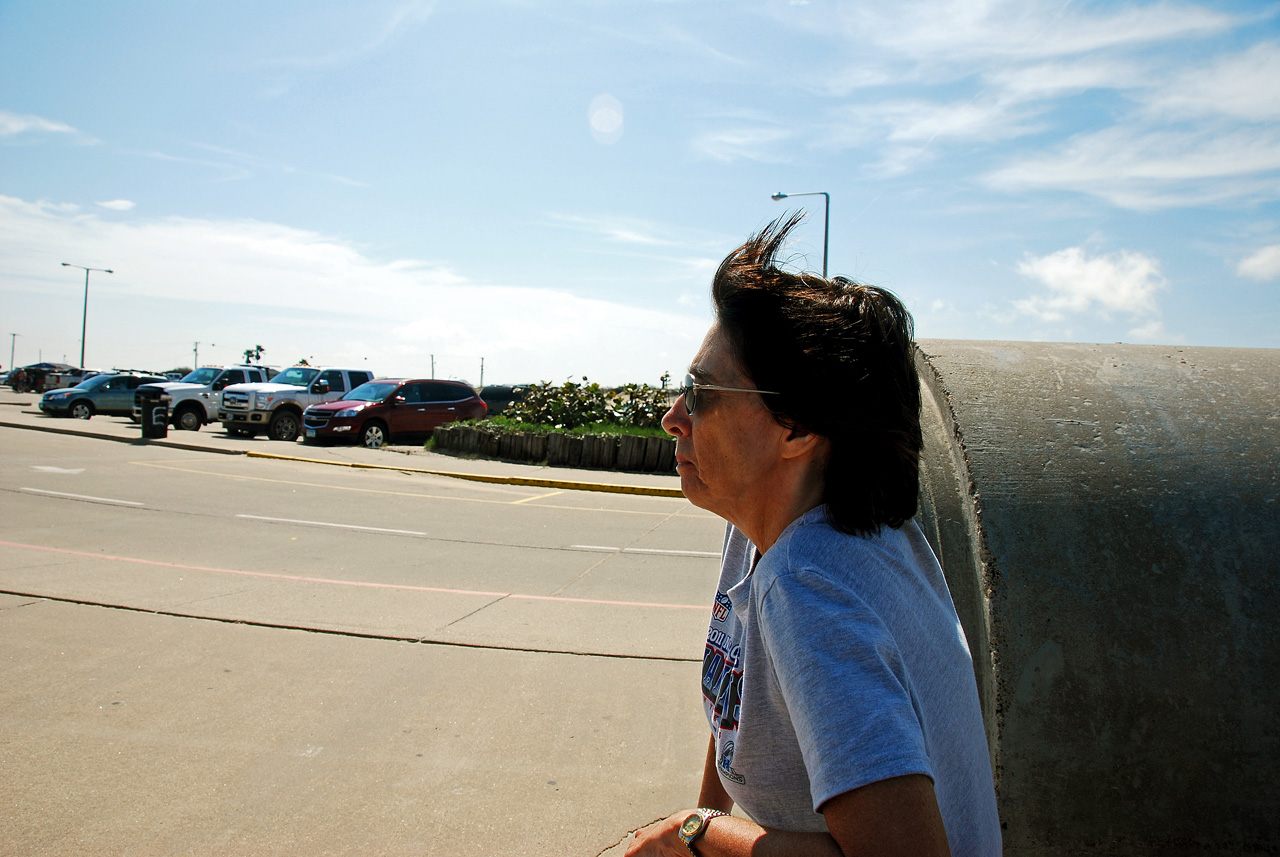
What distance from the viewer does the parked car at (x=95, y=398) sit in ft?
Answer: 81.1

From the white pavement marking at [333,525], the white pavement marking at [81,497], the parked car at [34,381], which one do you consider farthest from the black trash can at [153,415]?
the parked car at [34,381]

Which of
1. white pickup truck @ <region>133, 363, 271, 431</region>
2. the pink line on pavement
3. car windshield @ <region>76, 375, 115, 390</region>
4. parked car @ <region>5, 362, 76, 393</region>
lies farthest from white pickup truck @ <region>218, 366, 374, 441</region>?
parked car @ <region>5, 362, 76, 393</region>

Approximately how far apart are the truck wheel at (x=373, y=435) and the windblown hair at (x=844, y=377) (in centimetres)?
1904

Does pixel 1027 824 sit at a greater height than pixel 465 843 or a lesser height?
greater

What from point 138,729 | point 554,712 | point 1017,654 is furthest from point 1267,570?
point 138,729

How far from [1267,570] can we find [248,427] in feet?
71.8

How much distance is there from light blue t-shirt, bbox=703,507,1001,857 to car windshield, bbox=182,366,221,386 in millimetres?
25813

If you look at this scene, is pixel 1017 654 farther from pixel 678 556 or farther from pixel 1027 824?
pixel 678 556

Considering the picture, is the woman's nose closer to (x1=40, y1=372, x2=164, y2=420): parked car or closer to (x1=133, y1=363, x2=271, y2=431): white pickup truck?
(x1=133, y1=363, x2=271, y2=431): white pickup truck

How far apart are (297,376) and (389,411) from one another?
196 inches

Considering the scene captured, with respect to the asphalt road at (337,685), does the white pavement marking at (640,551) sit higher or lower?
higher

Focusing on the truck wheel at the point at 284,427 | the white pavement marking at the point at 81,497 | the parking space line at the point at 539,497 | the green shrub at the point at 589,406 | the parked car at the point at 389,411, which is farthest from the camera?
the truck wheel at the point at 284,427

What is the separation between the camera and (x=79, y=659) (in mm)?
4754

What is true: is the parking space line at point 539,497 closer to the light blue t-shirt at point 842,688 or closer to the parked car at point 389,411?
the parked car at point 389,411
